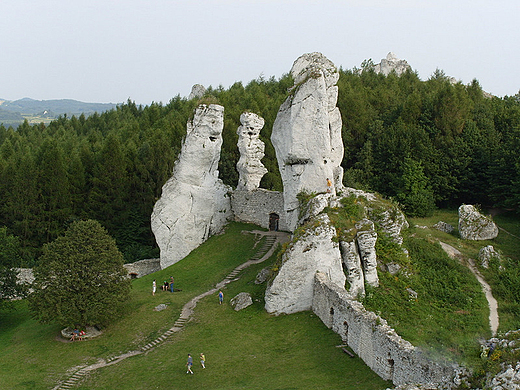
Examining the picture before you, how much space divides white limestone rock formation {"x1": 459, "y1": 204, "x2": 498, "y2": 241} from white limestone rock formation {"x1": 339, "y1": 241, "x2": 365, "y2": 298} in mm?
10863

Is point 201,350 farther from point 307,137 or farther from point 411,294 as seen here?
point 307,137

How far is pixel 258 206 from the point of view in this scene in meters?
35.1

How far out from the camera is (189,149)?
3459cm

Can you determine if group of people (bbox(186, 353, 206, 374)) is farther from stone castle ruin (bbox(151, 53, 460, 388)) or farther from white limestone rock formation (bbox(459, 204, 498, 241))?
white limestone rock formation (bbox(459, 204, 498, 241))

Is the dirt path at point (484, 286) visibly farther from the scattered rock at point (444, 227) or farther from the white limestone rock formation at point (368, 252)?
the white limestone rock formation at point (368, 252)

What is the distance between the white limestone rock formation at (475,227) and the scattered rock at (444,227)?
1367 millimetres

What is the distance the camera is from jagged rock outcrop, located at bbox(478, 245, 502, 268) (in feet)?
84.8

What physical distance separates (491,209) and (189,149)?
23.8 meters

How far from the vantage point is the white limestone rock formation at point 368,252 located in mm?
22625

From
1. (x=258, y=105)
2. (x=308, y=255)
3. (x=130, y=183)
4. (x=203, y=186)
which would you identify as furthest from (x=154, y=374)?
(x=258, y=105)

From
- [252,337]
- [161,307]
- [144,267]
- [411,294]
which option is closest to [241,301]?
[252,337]

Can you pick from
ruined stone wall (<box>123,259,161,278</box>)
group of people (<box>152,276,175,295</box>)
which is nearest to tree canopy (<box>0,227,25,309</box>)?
group of people (<box>152,276,175,295</box>)

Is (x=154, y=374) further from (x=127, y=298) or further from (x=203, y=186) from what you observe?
(x=203, y=186)

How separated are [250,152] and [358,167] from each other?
11.9 metres
